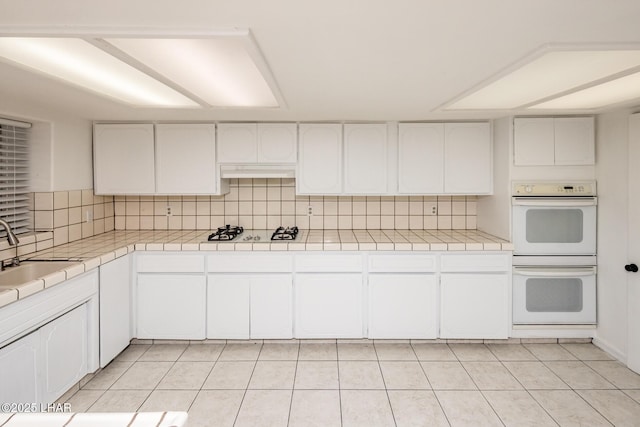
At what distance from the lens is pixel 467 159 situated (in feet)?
12.0

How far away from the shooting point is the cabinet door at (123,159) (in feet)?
12.0

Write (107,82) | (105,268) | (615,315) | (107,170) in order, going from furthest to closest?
(107,170) < (615,315) < (105,268) < (107,82)

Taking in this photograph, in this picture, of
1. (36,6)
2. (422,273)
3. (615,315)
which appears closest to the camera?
(36,6)

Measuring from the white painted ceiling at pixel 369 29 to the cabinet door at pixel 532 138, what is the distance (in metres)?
1.28

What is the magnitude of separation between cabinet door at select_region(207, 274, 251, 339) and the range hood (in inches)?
36.9

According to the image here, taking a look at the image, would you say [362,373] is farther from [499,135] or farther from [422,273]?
[499,135]

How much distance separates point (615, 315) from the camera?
3.15 meters

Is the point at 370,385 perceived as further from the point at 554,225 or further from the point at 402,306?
the point at 554,225

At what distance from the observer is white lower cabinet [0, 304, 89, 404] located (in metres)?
2.01

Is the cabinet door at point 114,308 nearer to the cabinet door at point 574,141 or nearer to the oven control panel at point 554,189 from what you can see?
the oven control panel at point 554,189

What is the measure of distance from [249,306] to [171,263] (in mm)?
751

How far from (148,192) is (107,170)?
420mm

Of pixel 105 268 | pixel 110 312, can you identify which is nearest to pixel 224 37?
pixel 105 268

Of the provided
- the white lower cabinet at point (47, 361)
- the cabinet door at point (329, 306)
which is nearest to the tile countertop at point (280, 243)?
the cabinet door at point (329, 306)
